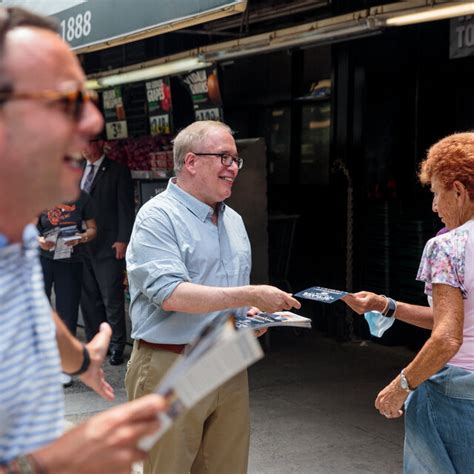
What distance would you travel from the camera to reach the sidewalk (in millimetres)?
5168

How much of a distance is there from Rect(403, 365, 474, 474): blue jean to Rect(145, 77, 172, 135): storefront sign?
5.94 meters

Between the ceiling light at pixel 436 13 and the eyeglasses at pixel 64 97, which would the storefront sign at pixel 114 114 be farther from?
the eyeglasses at pixel 64 97

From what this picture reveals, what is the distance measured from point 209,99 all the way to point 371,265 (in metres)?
2.26

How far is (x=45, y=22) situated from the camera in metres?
1.56

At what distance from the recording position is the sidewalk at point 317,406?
5.17m

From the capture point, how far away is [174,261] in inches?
134

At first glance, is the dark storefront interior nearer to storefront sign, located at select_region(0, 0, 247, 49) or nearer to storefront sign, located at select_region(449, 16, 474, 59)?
storefront sign, located at select_region(449, 16, 474, 59)

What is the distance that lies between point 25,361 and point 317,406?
492cm

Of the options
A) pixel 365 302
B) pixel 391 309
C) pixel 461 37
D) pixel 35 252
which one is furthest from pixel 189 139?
pixel 461 37

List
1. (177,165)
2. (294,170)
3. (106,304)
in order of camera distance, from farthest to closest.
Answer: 1. (294,170)
2. (106,304)
3. (177,165)

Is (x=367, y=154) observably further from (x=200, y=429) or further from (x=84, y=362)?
(x=84, y=362)

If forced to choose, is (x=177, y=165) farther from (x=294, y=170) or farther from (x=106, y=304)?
(x=294, y=170)

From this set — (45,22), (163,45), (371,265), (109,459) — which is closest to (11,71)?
(45,22)

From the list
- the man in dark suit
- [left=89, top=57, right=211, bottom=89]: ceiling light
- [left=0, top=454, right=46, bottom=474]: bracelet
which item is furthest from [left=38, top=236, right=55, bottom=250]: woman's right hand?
[left=0, top=454, right=46, bottom=474]: bracelet
